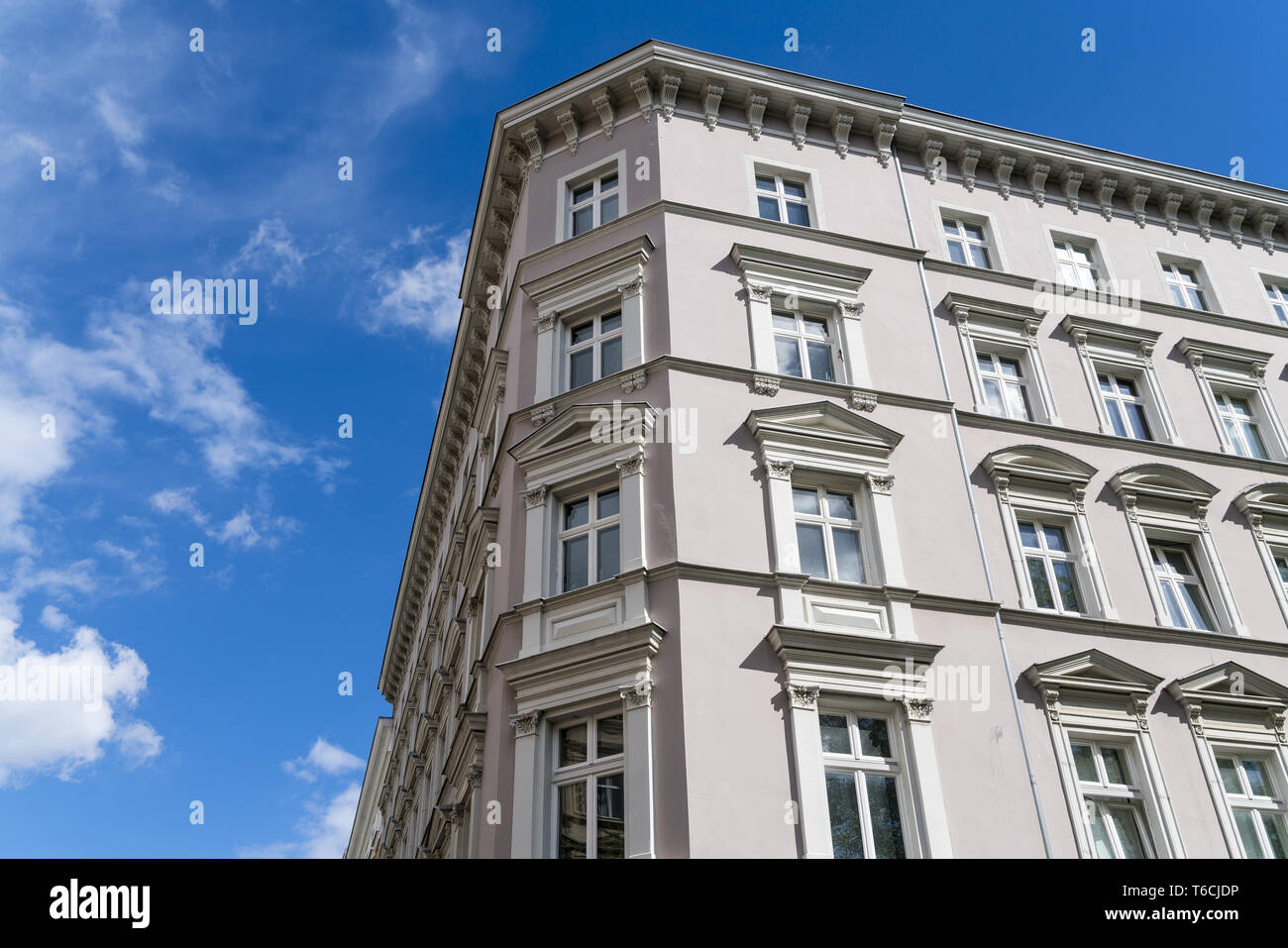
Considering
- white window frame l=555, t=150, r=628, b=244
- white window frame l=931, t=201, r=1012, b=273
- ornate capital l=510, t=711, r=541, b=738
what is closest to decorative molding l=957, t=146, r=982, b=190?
white window frame l=931, t=201, r=1012, b=273

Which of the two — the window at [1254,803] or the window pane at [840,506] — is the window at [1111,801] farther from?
the window pane at [840,506]

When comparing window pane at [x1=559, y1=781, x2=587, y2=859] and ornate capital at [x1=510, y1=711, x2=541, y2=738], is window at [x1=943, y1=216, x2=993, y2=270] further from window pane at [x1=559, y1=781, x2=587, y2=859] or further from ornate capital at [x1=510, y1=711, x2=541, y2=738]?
window pane at [x1=559, y1=781, x2=587, y2=859]

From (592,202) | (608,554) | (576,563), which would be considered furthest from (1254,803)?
(592,202)

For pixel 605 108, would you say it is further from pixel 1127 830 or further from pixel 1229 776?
pixel 1229 776

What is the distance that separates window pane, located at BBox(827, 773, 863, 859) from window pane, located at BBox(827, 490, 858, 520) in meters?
4.73

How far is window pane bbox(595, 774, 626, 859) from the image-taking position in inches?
601

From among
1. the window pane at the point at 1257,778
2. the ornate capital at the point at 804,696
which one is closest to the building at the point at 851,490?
the ornate capital at the point at 804,696

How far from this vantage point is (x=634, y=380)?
64.6ft

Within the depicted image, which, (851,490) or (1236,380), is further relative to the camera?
(1236,380)

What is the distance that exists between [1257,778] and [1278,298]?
47.2 ft
